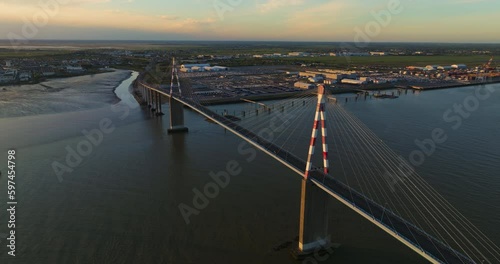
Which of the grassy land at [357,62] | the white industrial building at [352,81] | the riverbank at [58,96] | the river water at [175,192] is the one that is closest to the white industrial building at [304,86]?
the white industrial building at [352,81]

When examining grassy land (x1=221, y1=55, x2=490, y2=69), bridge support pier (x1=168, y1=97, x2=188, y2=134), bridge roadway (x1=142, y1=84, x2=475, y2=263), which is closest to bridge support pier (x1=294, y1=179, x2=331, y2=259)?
bridge roadway (x1=142, y1=84, x2=475, y2=263)

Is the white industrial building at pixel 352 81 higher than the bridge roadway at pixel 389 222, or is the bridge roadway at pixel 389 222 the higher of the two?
the white industrial building at pixel 352 81

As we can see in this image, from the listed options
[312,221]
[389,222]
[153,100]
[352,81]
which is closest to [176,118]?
[153,100]

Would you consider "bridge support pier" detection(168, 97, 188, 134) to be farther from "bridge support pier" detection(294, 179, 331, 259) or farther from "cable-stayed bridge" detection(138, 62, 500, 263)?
"bridge support pier" detection(294, 179, 331, 259)

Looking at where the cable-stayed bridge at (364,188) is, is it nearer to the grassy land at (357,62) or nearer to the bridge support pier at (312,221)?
the bridge support pier at (312,221)

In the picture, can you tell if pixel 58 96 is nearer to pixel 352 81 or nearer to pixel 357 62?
pixel 352 81
